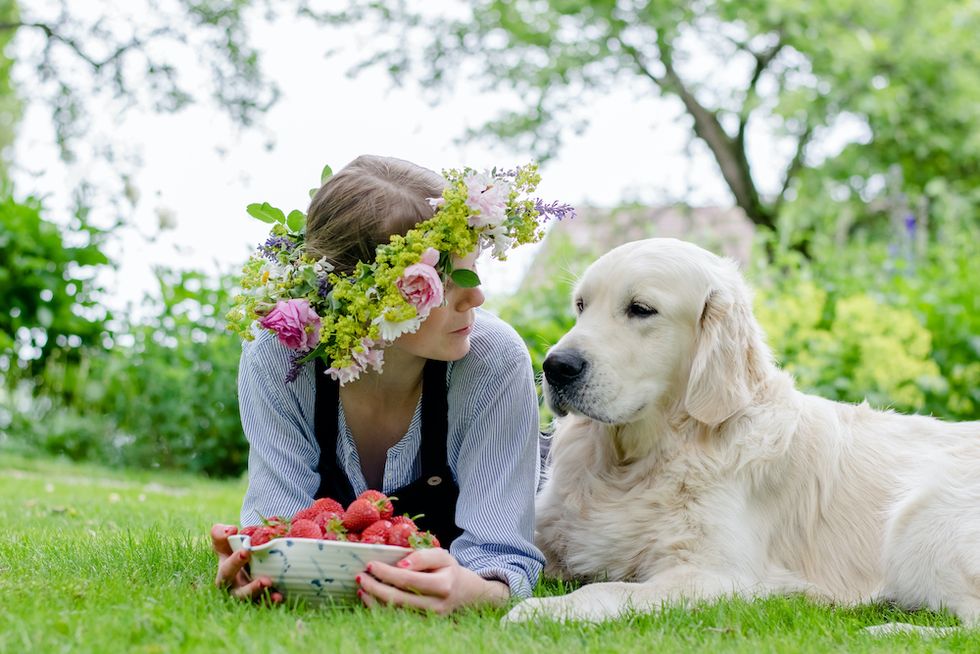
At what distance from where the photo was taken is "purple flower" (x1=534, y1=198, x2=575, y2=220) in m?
2.79

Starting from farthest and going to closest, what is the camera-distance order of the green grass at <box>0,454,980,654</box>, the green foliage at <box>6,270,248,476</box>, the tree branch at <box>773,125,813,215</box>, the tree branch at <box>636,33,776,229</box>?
the tree branch at <box>773,125,813,215</box> → the tree branch at <box>636,33,776,229</box> → the green foliage at <box>6,270,248,476</box> → the green grass at <box>0,454,980,654</box>

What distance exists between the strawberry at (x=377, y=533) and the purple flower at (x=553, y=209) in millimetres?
922

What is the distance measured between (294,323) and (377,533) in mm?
588

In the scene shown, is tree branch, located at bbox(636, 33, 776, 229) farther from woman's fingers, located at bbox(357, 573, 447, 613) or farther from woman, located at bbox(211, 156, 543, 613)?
woman's fingers, located at bbox(357, 573, 447, 613)

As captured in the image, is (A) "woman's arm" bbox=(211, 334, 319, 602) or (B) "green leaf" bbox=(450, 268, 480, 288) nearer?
(B) "green leaf" bbox=(450, 268, 480, 288)

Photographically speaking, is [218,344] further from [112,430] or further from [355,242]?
[355,242]

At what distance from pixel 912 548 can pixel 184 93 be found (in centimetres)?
1029

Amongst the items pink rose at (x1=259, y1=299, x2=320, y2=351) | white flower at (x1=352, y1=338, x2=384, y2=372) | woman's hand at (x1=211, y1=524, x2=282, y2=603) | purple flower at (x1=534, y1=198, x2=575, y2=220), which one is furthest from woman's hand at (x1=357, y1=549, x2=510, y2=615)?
purple flower at (x1=534, y1=198, x2=575, y2=220)

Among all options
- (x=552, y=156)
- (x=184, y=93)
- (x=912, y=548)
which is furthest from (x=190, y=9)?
(x=912, y=548)

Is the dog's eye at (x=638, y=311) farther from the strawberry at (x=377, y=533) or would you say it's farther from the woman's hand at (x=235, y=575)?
the woman's hand at (x=235, y=575)

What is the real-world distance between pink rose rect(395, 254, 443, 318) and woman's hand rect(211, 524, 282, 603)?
722 millimetres

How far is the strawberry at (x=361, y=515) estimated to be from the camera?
98.4 inches

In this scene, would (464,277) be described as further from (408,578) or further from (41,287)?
(41,287)

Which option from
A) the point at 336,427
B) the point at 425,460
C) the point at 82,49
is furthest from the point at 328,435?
the point at 82,49
